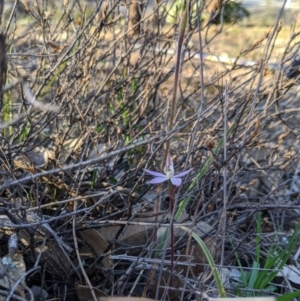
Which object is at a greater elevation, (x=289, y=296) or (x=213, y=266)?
(x=213, y=266)

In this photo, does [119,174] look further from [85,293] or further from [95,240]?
[85,293]

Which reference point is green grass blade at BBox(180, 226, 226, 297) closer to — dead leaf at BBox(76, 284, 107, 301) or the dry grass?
the dry grass

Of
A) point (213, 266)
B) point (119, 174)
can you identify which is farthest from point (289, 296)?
point (119, 174)

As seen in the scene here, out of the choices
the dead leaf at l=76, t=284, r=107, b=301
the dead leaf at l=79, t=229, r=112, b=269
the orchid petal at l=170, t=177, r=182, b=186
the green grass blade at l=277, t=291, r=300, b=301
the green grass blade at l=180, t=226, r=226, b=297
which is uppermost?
the orchid petal at l=170, t=177, r=182, b=186

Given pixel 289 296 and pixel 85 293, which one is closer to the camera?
pixel 289 296

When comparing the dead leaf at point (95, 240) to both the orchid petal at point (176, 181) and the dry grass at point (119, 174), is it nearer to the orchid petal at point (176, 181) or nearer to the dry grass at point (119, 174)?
the dry grass at point (119, 174)

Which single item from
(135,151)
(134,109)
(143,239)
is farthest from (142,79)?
(143,239)

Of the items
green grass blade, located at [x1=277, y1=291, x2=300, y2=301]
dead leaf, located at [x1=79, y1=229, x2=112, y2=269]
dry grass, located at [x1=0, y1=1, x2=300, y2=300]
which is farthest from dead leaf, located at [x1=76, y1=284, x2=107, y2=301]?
green grass blade, located at [x1=277, y1=291, x2=300, y2=301]

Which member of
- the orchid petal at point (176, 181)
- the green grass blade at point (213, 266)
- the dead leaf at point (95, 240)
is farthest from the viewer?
the dead leaf at point (95, 240)

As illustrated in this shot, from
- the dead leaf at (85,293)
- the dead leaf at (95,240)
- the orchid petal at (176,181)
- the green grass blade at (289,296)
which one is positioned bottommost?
the dead leaf at (85,293)

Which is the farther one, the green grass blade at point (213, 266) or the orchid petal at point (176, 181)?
the orchid petal at point (176, 181)

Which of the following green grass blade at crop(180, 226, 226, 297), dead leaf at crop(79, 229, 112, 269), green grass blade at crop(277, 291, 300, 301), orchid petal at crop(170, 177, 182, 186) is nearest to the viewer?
green grass blade at crop(180, 226, 226, 297)

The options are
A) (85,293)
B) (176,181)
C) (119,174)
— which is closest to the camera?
(176,181)

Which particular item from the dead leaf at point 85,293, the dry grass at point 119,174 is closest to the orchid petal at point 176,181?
the dry grass at point 119,174
